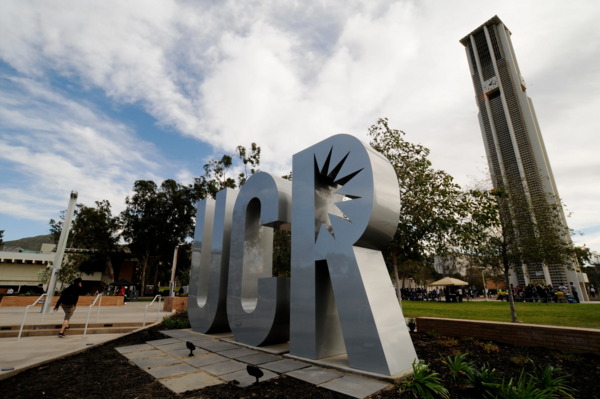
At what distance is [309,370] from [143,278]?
35957 millimetres

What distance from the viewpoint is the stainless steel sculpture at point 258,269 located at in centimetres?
684

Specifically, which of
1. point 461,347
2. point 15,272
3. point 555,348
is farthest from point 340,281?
point 15,272

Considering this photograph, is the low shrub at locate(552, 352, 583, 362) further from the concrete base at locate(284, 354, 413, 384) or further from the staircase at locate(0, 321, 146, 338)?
the staircase at locate(0, 321, 146, 338)

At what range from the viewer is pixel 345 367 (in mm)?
4984

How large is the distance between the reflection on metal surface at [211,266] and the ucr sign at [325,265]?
0.08 metres

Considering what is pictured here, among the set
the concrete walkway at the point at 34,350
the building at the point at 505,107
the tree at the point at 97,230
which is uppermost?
the building at the point at 505,107

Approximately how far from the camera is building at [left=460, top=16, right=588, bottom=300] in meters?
37.2

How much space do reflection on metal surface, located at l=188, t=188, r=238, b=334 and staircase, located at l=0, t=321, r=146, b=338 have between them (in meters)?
2.93

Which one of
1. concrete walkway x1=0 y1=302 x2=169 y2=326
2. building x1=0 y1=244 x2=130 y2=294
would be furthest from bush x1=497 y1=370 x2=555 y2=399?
building x1=0 y1=244 x2=130 y2=294

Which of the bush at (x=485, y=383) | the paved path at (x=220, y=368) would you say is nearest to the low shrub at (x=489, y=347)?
the bush at (x=485, y=383)

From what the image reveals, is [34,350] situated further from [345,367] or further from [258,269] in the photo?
[345,367]

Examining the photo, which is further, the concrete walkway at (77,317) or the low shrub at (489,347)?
the concrete walkway at (77,317)

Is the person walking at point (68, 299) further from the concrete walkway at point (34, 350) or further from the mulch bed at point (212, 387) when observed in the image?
the mulch bed at point (212, 387)

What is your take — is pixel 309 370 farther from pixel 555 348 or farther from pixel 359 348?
pixel 555 348
